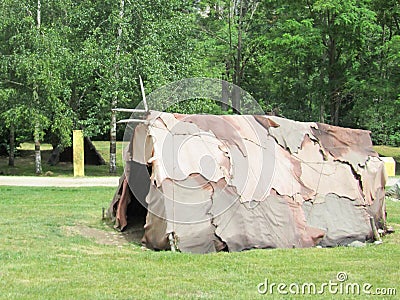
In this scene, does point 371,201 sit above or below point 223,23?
below

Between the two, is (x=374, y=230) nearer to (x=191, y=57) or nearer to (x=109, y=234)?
(x=109, y=234)

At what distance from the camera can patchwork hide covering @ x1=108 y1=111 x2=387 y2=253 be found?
9727mm

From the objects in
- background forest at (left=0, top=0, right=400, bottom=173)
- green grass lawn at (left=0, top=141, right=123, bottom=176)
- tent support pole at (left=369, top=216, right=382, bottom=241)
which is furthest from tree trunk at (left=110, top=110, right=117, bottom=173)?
tent support pole at (left=369, top=216, right=382, bottom=241)

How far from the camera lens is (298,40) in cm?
3030

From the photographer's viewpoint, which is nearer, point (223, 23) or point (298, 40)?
point (298, 40)

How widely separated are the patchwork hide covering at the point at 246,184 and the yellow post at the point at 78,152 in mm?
12884

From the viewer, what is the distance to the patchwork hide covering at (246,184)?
31.9 ft

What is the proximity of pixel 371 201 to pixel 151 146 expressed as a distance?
435 cm

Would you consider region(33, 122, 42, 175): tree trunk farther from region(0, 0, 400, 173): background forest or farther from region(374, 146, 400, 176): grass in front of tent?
region(374, 146, 400, 176): grass in front of tent

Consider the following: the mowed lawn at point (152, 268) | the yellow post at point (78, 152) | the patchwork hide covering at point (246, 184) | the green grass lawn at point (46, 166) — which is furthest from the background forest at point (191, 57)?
the mowed lawn at point (152, 268)

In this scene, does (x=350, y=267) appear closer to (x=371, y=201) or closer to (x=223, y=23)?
(x=371, y=201)

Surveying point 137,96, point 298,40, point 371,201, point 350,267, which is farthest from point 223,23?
point 350,267
